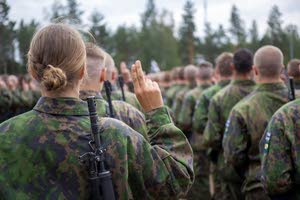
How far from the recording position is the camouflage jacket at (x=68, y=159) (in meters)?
2.31

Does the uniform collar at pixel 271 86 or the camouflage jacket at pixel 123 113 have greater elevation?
the camouflage jacket at pixel 123 113

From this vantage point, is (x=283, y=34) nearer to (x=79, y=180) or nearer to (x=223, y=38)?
(x=79, y=180)

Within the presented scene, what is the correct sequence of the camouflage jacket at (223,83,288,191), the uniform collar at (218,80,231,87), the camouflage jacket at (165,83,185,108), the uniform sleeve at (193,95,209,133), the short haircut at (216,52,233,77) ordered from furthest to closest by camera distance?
the camouflage jacket at (165,83,185,108) → the uniform sleeve at (193,95,209,133) → the uniform collar at (218,80,231,87) → the short haircut at (216,52,233,77) → the camouflage jacket at (223,83,288,191)

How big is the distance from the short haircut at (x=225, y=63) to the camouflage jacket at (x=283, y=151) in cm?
371

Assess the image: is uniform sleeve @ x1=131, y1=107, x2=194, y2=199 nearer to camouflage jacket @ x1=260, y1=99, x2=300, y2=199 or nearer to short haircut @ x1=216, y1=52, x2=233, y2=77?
camouflage jacket @ x1=260, y1=99, x2=300, y2=199

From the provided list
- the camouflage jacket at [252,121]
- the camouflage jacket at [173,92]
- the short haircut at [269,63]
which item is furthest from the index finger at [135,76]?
the camouflage jacket at [173,92]

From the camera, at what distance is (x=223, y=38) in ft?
154

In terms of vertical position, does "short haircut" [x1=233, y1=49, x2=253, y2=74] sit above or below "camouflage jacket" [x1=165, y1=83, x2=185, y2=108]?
above

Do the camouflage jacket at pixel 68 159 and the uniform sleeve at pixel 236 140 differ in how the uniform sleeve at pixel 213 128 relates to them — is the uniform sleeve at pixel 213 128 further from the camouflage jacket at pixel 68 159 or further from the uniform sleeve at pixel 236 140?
the camouflage jacket at pixel 68 159

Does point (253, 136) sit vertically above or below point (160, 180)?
below

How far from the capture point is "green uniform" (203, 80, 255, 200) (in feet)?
20.5

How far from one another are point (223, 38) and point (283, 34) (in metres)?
37.7

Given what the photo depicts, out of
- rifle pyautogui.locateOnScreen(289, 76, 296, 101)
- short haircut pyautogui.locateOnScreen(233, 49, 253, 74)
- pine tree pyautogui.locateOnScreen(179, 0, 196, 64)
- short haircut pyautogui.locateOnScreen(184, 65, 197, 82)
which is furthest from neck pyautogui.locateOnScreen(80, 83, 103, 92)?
pine tree pyautogui.locateOnScreen(179, 0, 196, 64)

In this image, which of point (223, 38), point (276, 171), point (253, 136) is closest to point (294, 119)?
point (276, 171)
